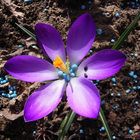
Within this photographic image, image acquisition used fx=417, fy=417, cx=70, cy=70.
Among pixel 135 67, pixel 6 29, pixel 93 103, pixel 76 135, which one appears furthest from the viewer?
pixel 6 29

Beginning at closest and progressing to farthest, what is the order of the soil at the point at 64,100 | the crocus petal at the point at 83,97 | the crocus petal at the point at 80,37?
the crocus petal at the point at 83,97 < the crocus petal at the point at 80,37 < the soil at the point at 64,100

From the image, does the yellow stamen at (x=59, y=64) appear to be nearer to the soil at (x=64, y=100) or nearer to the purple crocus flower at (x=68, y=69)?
the purple crocus flower at (x=68, y=69)

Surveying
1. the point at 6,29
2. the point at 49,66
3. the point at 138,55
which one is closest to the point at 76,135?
the point at 49,66

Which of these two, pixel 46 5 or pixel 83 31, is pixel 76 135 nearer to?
pixel 83 31

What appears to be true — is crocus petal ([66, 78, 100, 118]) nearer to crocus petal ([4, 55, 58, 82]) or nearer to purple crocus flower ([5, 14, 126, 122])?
purple crocus flower ([5, 14, 126, 122])

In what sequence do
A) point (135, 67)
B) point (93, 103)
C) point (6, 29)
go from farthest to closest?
point (6, 29) → point (135, 67) → point (93, 103)

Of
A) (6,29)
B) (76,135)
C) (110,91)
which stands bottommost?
(76,135)

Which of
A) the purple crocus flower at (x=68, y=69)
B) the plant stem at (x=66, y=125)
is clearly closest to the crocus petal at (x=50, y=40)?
the purple crocus flower at (x=68, y=69)

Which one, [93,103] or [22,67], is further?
[22,67]

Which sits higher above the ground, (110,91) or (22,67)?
(22,67)
